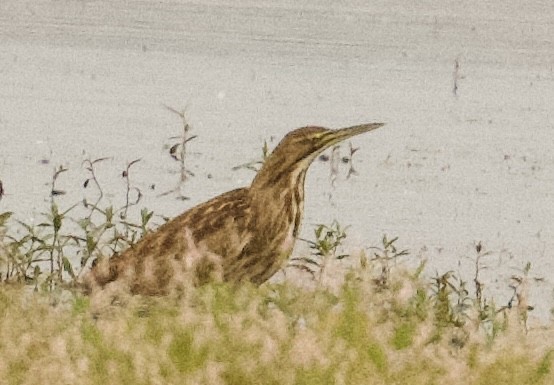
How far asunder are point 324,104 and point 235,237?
5.08m

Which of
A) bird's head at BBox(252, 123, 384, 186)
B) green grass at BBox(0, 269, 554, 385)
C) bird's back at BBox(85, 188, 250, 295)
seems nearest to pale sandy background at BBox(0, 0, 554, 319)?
bird's head at BBox(252, 123, 384, 186)

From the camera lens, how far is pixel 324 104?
1075 centimetres

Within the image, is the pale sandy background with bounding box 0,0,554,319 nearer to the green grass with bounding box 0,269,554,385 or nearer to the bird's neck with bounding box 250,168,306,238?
the bird's neck with bounding box 250,168,306,238

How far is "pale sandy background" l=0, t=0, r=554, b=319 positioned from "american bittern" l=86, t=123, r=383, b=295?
103cm

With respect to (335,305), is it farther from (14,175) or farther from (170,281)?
(14,175)

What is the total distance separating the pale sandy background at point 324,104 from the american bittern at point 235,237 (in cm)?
103

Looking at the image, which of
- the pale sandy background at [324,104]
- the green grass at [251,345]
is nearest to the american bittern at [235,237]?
the green grass at [251,345]

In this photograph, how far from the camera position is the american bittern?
575 cm

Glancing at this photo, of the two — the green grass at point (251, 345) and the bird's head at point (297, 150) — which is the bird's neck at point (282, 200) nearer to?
the bird's head at point (297, 150)

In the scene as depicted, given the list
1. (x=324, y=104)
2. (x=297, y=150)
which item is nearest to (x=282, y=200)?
(x=297, y=150)

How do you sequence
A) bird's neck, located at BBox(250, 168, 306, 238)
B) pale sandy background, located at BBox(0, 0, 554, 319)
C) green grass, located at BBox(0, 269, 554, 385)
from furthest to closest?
pale sandy background, located at BBox(0, 0, 554, 319), bird's neck, located at BBox(250, 168, 306, 238), green grass, located at BBox(0, 269, 554, 385)

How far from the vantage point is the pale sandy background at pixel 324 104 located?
327 inches

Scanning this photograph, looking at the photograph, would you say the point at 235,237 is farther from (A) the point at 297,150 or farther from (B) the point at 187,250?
(A) the point at 297,150

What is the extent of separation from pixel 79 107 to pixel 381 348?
6.19 metres
